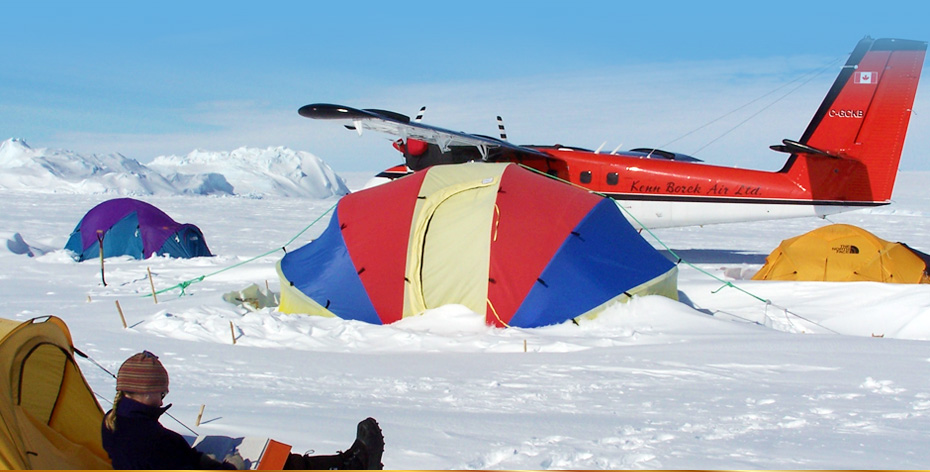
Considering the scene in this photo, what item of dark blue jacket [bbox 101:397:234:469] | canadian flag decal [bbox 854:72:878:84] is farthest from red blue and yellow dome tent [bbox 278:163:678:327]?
canadian flag decal [bbox 854:72:878:84]

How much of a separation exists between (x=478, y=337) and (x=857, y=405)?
11.7 feet

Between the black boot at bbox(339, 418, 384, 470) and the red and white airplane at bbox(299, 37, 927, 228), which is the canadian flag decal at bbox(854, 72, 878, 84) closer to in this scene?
the red and white airplane at bbox(299, 37, 927, 228)

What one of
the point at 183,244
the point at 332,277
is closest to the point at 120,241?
the point at 183,244

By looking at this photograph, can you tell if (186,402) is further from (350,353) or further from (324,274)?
(324,274)

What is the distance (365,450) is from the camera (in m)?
3.17

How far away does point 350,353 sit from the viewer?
680 centimetres

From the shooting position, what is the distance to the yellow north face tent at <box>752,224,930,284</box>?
10812 mm

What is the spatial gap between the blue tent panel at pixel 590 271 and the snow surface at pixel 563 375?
23cm

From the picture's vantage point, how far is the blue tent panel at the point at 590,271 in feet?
25.6

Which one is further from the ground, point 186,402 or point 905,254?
point 905,254

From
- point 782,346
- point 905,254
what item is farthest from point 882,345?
point 905,254

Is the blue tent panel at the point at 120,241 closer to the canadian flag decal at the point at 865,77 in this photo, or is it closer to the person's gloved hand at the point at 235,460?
the person's gloved hand at the point at 235,460

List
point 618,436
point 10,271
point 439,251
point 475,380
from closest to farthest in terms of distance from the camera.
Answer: point 618,436 → point 475,380 → point 439,251 → point 10,271

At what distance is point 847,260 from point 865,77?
168 inches
